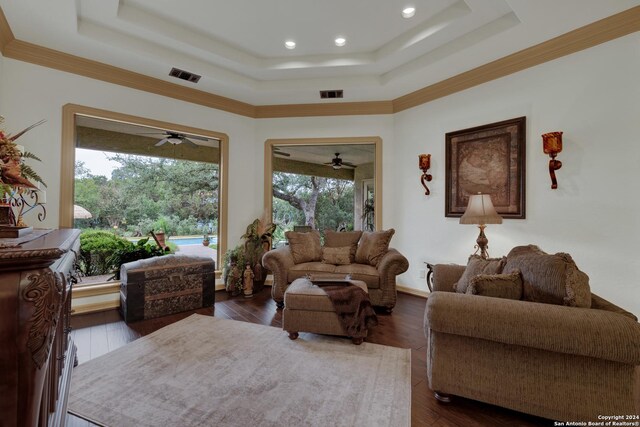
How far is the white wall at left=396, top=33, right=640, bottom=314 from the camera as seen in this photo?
2539 mm

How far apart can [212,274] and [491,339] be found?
10.3ft

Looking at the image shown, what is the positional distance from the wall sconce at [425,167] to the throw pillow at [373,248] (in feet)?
3.05

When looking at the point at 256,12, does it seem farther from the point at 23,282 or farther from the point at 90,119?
the point at 23,282

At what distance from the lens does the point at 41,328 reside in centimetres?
85

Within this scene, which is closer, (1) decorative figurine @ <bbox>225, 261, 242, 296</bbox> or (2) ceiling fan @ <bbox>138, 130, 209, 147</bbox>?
(2) ceiling fan @ <bbox>138, 130, 209, 147</bbox>

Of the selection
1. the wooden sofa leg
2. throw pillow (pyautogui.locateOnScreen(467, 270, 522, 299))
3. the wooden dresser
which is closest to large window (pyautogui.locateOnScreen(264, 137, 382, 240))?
throw pillow (pyautogui.locateOnScreen(467, 270, 522, 299))

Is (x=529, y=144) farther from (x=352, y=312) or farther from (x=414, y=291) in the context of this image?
(x=352, y=312)

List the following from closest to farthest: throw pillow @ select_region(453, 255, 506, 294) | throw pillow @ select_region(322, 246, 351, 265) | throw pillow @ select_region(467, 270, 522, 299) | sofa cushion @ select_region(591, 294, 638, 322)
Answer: sofa cushion @ select_region(591, 294, 638, 322)
throw pillow @ select_region(467, 270, 522, 299)
throw pillow @ select_region(453, 255, 506, 294)
throw pillow @ select_region(322, 246, 351, 265)

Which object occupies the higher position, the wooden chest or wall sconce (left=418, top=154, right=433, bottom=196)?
wall sconce (left=418, top=154, right=433, bottom=196)

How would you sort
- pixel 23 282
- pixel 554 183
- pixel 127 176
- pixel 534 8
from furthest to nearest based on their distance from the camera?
Result: pixel 127 176, pixel 554 183, pixel 534 8, pixel 23 282

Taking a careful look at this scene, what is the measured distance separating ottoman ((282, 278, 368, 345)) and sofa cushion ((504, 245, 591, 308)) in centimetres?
146

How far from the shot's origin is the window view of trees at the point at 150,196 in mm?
3578

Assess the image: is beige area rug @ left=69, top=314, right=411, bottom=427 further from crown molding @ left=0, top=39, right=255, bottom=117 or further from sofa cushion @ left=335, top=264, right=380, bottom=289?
crown molding @ left=0, top=39, right=255, bottom=117

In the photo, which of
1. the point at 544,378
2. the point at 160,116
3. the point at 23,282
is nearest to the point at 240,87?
the point at 160,116
